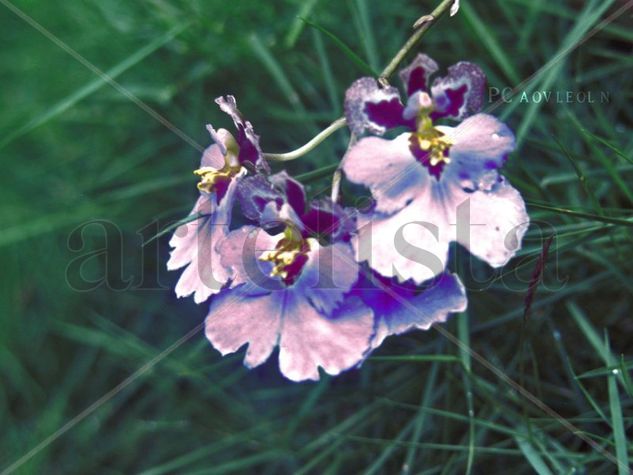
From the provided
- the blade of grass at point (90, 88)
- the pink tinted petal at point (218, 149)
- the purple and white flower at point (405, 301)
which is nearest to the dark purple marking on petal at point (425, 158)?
the purple and white flower at point (405, 301)

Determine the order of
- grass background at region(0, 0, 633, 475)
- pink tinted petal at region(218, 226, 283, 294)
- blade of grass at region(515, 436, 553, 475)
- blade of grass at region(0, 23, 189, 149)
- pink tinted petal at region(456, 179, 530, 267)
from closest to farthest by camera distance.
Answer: pink tinted petal at region(456, 179, 530, 267)
pink tinted petal at region(218, 226, 283, 294)
blade of grass at region(515, 436, 553, 475)
grass background at region(0, 0, 633, 475)
blade of grass at region(0, 23, 189, 149)

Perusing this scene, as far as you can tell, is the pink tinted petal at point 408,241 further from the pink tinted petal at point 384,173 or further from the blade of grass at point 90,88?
the blade of grass at point 90,88

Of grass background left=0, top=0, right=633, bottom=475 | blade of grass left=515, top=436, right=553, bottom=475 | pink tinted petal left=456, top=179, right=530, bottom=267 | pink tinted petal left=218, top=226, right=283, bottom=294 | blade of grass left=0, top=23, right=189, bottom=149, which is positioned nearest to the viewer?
pink tinted petal left=456, top=179, right=530, bottom=267

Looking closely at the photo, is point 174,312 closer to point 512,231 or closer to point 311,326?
point 311,326

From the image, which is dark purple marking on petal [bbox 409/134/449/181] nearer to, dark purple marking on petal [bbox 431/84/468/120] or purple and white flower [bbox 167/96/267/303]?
dark purple marking on petal [bbox 431/84/468/120]

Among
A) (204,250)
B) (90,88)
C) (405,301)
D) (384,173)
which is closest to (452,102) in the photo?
(384,173)

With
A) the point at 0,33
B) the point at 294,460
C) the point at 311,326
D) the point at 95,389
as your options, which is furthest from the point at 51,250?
the point at 311,326

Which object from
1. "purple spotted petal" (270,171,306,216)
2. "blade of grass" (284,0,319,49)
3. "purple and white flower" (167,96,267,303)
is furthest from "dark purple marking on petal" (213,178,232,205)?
"blade of grass" (284,0,319,49)

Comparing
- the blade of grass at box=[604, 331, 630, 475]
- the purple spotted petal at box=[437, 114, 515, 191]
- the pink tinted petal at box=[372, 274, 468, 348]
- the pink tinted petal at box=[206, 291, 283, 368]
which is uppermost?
the purple spotted petal at box=[437, 114, 515, 191]
